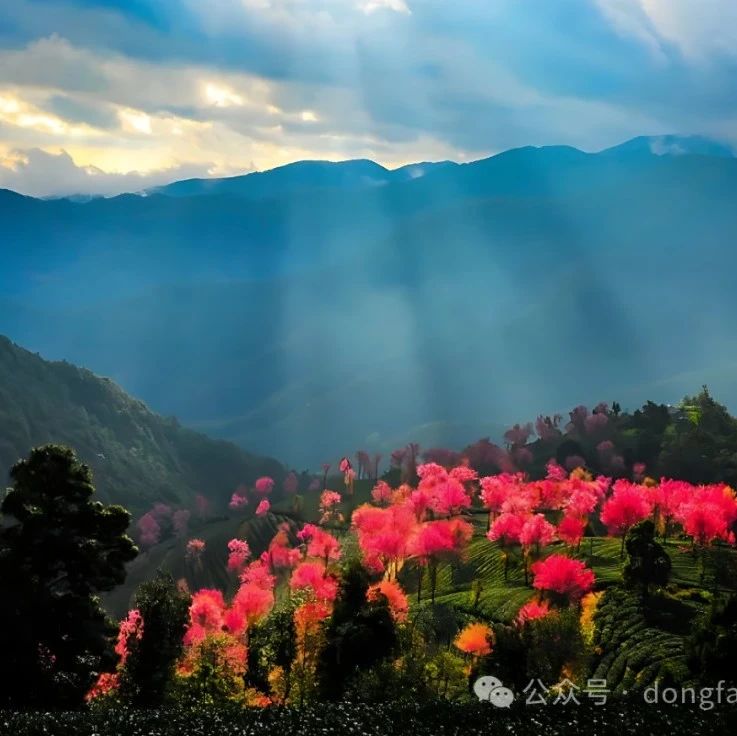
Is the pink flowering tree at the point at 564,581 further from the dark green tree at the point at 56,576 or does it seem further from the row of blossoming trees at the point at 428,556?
the dark green tree at the point at 56,576

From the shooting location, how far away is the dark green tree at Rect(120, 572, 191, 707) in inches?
1635

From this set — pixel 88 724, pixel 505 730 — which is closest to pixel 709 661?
pixel 505 730

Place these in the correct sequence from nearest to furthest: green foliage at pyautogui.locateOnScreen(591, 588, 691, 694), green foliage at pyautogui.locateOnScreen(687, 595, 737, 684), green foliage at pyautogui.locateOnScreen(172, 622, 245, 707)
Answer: green foliage at pyautogui.locateOnScreen(687, 595, 737, 684) → green foliage at pyautogui.locateOnScreen(172, 622, 245, 707) → green foliage at pyautogui.locateOnScreen(591, 588, 691, 694)

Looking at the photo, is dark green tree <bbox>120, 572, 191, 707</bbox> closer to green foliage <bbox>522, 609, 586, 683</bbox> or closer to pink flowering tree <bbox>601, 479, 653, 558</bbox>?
green foliage <bbox>522, 609, 586, 683</bbox>

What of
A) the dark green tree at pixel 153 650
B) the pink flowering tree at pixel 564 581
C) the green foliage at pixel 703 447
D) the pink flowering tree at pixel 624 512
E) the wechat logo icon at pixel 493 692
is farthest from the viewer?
the green foliage at pixel 703 447

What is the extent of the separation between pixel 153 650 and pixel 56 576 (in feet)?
20.4

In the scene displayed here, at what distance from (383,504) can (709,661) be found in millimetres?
112272

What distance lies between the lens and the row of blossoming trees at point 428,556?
47.8m

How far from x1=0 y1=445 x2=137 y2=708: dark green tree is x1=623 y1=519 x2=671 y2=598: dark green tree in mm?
40334

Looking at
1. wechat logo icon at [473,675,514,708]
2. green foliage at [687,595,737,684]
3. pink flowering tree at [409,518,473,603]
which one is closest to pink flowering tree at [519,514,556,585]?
pink flowering tree at [409,518,473,603]

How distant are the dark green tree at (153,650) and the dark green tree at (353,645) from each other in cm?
843

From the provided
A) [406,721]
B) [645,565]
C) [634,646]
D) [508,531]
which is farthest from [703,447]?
[406,721]

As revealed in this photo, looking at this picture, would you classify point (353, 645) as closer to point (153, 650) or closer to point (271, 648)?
point (271, 648)

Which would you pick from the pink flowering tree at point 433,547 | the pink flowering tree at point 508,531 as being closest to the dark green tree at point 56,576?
the pink flowering tree at point 433,547
